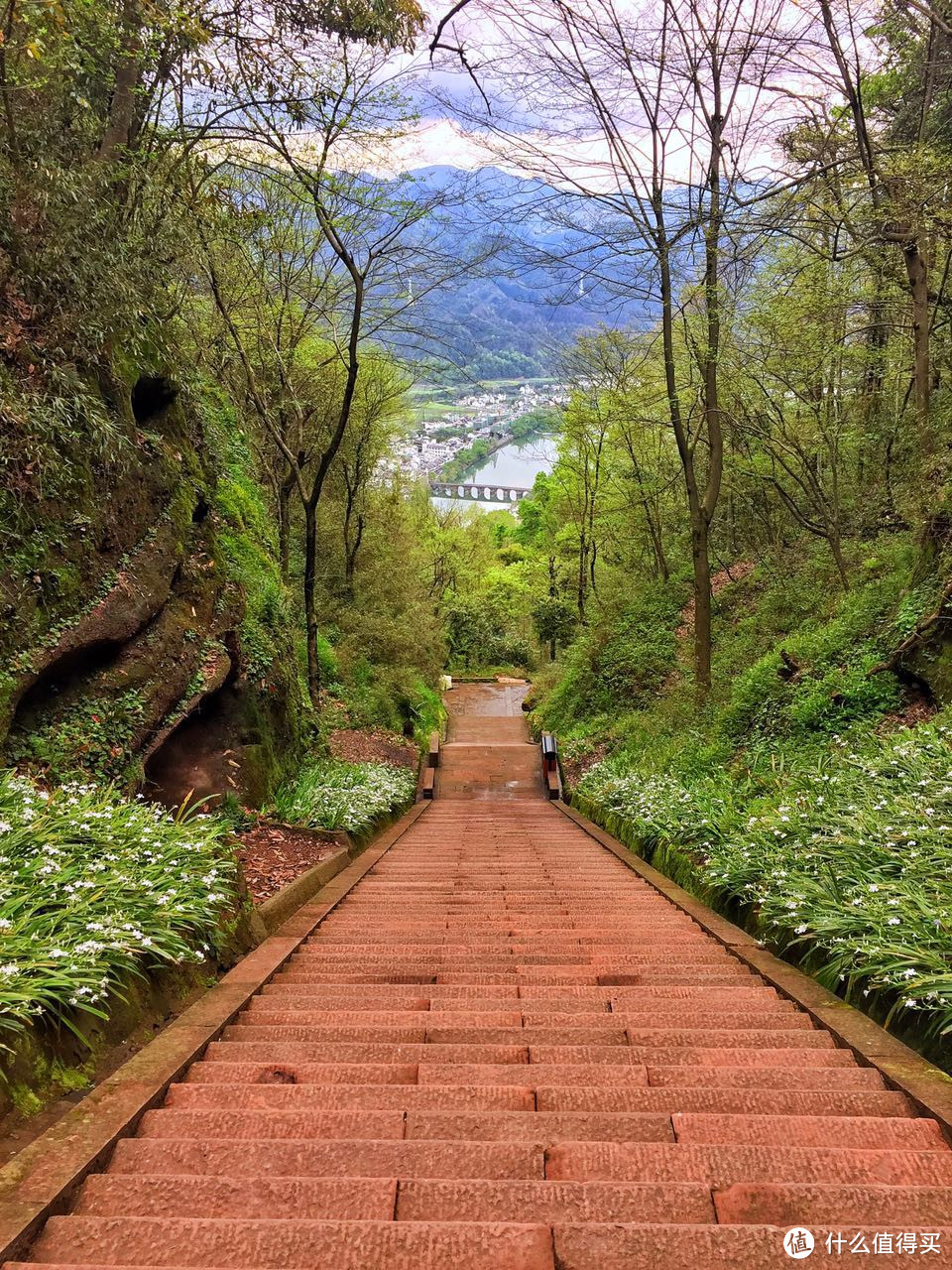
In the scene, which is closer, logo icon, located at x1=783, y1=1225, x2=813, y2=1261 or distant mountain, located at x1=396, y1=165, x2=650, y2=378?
logo icon, located at x1=783, y1=1225, x2=813, y2=1261

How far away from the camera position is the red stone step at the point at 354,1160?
1.75 metres

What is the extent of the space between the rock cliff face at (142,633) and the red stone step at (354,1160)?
12.0 ft

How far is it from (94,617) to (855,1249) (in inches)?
228

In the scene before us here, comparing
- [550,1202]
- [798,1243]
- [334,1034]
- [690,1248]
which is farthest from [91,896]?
[798,1243]

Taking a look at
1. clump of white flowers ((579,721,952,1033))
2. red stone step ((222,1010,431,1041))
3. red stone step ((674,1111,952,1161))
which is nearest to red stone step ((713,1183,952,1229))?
red stone step ((674,1111,952,1161))

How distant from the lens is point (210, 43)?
6984 mm

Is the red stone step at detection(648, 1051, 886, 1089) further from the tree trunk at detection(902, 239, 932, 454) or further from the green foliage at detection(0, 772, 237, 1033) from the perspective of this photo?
the tree trunk at detection(902, 239, 932, 454)

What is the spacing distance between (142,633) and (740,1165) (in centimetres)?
591

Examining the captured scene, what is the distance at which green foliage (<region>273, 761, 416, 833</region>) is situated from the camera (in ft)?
24.2

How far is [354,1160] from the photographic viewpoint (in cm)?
177

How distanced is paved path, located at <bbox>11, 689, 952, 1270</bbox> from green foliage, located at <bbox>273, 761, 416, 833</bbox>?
3.85 metres

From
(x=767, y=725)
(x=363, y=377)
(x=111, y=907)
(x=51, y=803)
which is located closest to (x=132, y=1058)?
(x=111, y=907)

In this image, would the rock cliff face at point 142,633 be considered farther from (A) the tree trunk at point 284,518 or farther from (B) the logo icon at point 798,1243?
(A) the tree trunk at point 284,518

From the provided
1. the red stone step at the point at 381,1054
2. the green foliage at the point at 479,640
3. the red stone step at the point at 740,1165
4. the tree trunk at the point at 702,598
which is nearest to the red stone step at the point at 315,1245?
the red stone step at the point at 740,1165
